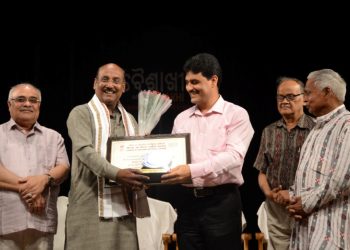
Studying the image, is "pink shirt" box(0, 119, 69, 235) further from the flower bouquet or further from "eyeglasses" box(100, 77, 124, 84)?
the flower bouquet

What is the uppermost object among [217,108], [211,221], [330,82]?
[330,82]

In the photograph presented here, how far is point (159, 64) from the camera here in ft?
17.8

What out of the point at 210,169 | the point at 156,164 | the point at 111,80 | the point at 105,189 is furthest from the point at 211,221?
the point at 111,80

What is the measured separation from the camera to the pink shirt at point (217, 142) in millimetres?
2680

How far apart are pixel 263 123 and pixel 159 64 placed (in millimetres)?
1276

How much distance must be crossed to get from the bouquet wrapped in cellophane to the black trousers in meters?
0.42

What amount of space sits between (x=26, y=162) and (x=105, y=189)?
68 cm

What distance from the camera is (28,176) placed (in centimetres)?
312

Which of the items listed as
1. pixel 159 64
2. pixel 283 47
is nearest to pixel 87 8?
pixel 159 64

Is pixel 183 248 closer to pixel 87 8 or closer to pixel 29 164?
pixel 29 164

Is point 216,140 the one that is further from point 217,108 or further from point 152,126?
point 152,126

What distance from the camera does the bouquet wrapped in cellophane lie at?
2883mm

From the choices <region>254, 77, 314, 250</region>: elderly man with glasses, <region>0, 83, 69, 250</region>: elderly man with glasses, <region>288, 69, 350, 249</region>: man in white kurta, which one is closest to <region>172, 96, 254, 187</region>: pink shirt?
<region>288, 69, 350, 249</region>: man in white kurta

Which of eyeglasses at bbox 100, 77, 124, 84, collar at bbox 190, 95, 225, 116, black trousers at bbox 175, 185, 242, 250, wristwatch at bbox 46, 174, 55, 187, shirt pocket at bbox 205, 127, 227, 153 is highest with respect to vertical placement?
eyeglasses at bbox 100, 77, 124, 84
